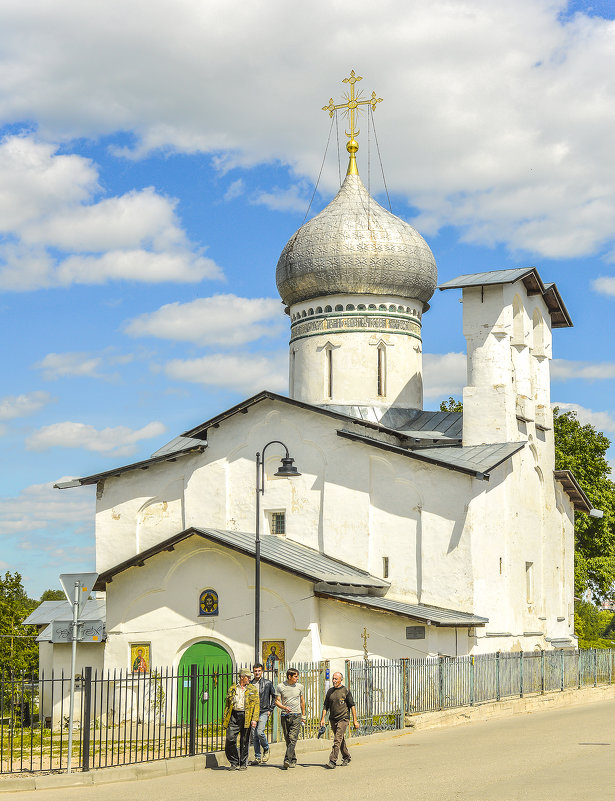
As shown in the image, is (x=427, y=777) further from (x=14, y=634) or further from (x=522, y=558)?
(x=14, y=634)

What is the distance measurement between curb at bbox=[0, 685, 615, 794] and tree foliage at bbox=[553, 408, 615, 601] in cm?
1208

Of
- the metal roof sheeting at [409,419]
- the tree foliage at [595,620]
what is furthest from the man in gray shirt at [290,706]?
the tree foliage at [595,620]

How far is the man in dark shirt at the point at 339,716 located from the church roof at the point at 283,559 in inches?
320

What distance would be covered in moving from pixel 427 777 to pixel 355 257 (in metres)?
19.6

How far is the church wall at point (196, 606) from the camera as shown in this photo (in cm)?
2236

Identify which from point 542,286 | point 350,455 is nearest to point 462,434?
point 350,455

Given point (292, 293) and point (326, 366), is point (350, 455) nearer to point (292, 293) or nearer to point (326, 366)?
point (326, 366)

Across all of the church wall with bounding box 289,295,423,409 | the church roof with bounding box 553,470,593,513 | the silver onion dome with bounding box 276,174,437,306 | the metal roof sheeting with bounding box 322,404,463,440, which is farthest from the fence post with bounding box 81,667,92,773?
the church roof with bounding box 553,470,593,513

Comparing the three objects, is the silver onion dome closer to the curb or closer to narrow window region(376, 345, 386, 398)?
narrow window region(376, 345, 386, 398)

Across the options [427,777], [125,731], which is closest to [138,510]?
[125,731]

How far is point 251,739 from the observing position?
14.8 m

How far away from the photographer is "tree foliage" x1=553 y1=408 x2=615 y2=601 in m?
36.7

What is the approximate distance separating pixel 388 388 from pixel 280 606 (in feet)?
29.3

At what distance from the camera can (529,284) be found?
92.6 ft
